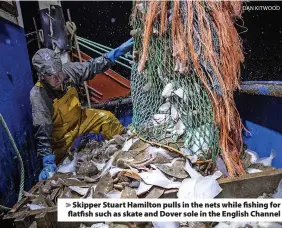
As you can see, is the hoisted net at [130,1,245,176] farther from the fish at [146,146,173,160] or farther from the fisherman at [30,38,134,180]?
the fisherman at [30,38,134,180]

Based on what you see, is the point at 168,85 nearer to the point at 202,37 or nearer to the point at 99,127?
the point at 202,37

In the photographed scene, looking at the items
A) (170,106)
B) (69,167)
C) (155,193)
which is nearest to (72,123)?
(69,167)

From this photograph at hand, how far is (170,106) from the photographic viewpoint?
9.24ft

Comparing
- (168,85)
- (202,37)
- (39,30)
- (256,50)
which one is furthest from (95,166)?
(256,50)

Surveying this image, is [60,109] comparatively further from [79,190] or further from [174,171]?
[174,171]

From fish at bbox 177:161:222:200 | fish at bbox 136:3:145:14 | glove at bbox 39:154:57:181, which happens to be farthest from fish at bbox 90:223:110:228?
fish at bbox 136:3:145:14

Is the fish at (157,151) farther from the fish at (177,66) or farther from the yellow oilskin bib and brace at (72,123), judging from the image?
the yellow oilskin bib and brace at (72,123)

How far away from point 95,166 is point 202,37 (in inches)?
63.6

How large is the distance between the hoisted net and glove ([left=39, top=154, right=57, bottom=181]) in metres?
1.12

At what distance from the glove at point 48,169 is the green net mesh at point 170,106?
1.04 metres

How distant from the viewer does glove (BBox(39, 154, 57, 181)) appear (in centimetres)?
293

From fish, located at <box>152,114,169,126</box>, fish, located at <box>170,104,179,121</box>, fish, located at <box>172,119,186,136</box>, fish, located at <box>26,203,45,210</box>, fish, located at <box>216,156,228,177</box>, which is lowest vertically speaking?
fish, located at <box>26,203,45,210</box>

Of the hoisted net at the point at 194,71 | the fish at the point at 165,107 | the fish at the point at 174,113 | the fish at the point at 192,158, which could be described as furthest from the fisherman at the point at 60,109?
the fish at the point at 192,158

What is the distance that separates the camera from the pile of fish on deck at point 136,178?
2.13 meters
